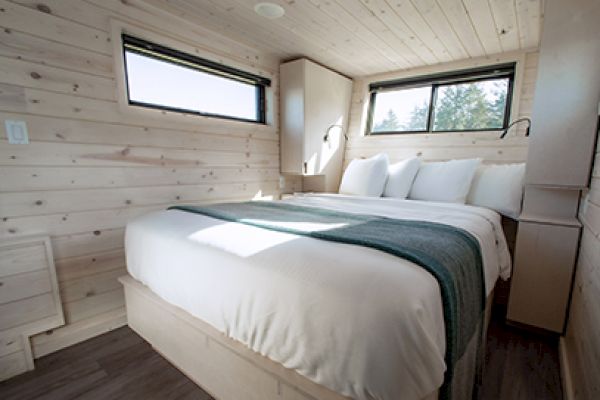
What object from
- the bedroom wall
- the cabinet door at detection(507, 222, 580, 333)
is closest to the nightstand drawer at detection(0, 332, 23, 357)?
the bedroom wall

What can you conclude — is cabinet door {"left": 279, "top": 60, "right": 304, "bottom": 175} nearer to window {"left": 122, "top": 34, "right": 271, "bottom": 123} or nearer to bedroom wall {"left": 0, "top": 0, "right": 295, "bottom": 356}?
window {"left": 122, "top": 34, "right": 271, "bottom": 123}

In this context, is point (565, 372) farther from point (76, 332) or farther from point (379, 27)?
point (76, 332)

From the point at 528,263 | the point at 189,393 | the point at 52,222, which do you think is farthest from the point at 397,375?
the point at 52,222

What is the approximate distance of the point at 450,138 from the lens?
107 inches

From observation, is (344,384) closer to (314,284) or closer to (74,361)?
(314,284)

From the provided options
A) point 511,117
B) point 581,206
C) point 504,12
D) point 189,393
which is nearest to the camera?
point 189,393

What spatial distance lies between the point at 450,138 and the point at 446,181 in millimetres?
641

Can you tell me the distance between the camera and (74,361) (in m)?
1.57

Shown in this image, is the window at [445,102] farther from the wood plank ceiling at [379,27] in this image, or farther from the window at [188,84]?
the window at [188,84]

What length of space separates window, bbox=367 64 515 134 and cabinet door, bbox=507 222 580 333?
3.96ft

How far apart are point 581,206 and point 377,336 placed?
1882mm

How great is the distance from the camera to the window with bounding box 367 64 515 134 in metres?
2.58

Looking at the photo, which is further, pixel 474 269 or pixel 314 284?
pixel 474 269

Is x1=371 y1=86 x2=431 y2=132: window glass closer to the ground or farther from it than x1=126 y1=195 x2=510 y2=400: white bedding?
farther from it
